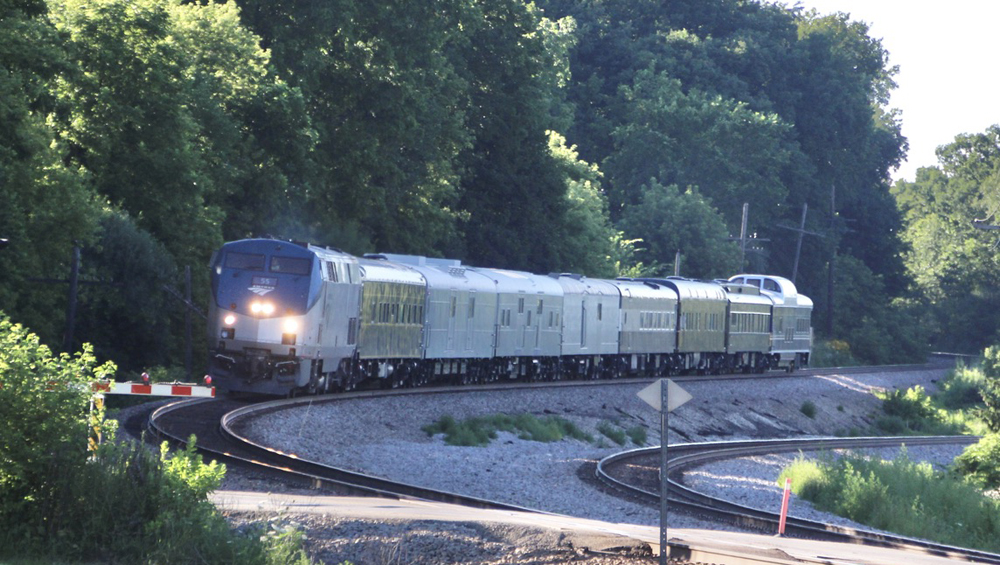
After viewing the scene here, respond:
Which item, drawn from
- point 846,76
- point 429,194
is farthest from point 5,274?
point 846,76

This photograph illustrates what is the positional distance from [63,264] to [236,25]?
43.0 ft

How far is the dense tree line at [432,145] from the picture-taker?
34.3 m

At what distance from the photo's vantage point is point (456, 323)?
126 feet

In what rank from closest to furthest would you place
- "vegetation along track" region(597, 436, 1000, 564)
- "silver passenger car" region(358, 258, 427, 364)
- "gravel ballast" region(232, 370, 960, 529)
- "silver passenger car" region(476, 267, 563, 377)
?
"vegetation along track" region(597, 436, 1000, 564), "gravel ballast" region(232, 370, 960, 529), "silver passenger car" region(358, 258, 427, 364), "silver passenger car" region(476, 267, 563, 377)

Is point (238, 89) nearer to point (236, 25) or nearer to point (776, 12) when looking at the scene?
point (236, 25)

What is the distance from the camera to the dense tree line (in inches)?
1351

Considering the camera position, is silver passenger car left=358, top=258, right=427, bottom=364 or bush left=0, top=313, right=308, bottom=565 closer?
bush left=0, top=313, right=308, bottom=565

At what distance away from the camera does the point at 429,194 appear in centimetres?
5494

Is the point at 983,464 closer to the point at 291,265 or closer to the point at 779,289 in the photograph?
the point at 291,265

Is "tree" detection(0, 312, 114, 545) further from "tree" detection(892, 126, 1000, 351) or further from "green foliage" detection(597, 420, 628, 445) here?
"tree" detection(892, 126, 1000, 351)

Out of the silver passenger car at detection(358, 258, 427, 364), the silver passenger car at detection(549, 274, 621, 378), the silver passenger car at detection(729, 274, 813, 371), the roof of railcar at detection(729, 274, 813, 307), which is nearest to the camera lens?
the silver passenger car at detection(358, 258, 427, 364)

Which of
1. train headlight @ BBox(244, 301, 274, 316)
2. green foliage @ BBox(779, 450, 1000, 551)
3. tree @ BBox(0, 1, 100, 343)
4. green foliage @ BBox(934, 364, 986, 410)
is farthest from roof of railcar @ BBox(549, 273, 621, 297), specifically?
green foliage @ BBox(934, 364, 986, 410)

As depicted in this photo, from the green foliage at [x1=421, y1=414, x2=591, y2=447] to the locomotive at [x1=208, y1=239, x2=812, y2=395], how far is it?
292 centimetres

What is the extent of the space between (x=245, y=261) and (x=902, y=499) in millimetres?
13288
